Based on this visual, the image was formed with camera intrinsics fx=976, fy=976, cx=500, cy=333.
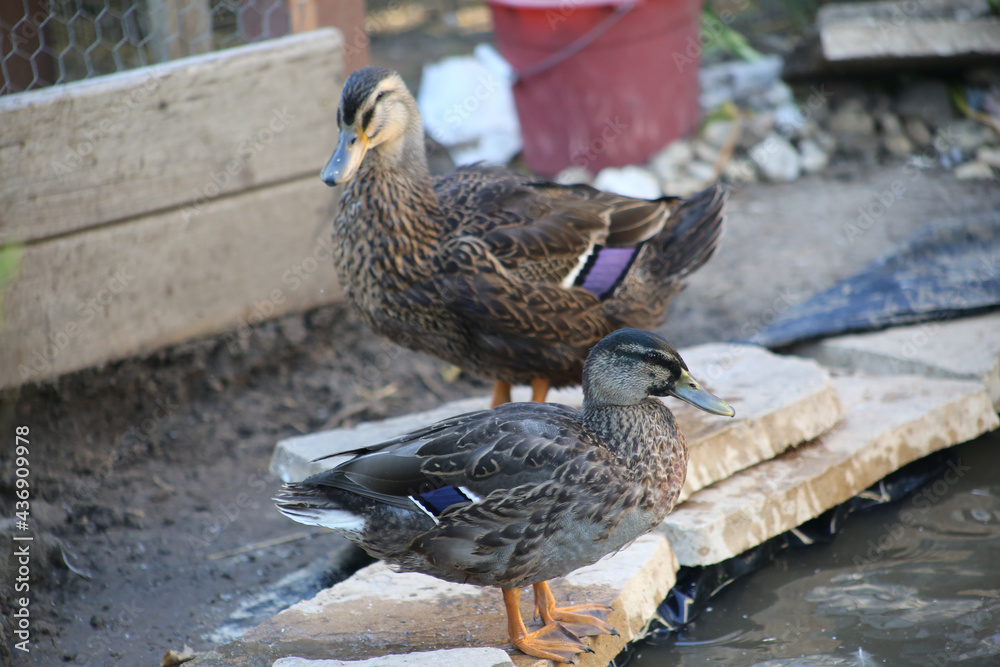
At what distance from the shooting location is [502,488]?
93.0 inches

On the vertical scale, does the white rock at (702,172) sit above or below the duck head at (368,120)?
below

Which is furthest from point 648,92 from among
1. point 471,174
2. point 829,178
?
point 471,174

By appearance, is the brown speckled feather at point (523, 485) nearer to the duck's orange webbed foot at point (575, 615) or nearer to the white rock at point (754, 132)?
the duck's orange webbed foot at point (575, 615)

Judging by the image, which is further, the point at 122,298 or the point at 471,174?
the point at 122,298

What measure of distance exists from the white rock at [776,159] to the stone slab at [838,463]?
2.44 metres

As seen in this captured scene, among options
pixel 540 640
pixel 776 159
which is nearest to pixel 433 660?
pixel 540 640

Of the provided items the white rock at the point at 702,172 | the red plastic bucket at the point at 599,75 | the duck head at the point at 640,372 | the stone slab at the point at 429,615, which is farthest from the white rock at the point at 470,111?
the duck head at the point at 640,372

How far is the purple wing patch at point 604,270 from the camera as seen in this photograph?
10.9 feet

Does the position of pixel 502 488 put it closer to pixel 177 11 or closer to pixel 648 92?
pixel 177 11

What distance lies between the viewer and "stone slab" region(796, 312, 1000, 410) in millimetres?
3678

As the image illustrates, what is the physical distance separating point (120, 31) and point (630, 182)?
2.88 metres

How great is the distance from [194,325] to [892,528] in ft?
9.29

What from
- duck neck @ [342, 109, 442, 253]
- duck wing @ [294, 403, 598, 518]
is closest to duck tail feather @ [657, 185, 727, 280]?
duck neck @ [342, 109, 442, 253]

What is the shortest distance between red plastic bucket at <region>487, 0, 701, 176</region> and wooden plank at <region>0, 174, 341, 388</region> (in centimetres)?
190
